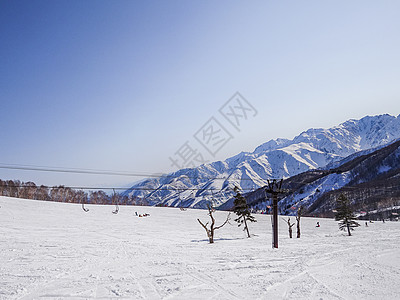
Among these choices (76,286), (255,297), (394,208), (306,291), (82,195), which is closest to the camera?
(255,297)

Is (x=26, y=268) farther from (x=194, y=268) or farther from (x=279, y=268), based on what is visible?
(x=279, y=268)

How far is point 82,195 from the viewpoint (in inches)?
5354

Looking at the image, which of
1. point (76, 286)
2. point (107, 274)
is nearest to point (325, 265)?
point (107, 274)

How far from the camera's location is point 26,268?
12.3 m

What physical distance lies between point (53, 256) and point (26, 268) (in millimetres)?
3767

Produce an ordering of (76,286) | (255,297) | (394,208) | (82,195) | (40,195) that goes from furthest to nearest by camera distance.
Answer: (82,195), (394,208), (40,195), (76,286), (255,297)

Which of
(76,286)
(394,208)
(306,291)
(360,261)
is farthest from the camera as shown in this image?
(394,208)

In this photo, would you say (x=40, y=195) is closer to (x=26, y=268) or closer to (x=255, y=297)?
(x=26, y=268)

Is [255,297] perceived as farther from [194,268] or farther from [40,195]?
[40,195]

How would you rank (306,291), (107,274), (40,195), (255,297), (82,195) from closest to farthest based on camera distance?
(255,297)
(306,291)
(107,274)
(40,195)
(82,195)

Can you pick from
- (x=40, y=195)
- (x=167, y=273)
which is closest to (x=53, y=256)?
(x=167, y=273)

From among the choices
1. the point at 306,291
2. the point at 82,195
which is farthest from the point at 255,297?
the point at 82,195

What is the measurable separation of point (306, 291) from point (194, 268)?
211 inches

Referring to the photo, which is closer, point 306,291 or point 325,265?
point 306,291
